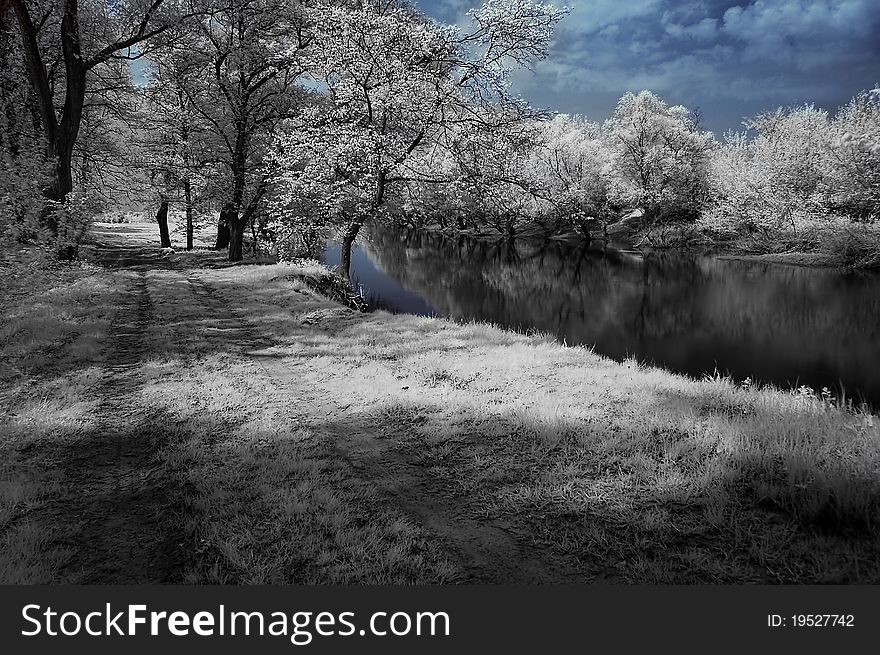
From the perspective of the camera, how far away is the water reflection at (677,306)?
49.7ft

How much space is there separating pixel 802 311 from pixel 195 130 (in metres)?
32.4

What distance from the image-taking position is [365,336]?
39.0 feet

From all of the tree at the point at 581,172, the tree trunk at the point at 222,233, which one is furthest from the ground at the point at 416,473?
the tree at the point at 581,172

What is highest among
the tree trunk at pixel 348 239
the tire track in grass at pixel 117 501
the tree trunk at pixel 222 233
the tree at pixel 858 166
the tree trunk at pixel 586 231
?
the tree at pixel 858 166

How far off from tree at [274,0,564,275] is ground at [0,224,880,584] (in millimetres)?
8412

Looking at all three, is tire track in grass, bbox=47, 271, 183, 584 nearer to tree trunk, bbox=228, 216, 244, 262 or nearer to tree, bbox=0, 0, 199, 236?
tree, bbox=0, 0, 199, 236

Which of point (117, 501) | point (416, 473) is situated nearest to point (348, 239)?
point (416, 473)

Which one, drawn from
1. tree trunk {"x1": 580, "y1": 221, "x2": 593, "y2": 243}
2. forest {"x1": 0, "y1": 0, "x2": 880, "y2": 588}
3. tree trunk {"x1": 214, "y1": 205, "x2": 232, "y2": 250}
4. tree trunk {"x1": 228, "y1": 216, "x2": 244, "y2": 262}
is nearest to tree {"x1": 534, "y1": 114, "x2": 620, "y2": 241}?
tree trunk {"x1": 580, "y1": 221, "x2": 593, "y2": 243}

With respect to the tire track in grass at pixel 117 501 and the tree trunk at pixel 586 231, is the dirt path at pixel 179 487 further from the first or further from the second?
the tree trunk at pixel 586 231

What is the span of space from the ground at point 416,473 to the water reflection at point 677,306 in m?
8.62

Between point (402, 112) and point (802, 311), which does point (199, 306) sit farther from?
point (802, 311)

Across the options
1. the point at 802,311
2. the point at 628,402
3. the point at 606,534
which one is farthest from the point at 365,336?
the point at 802,311

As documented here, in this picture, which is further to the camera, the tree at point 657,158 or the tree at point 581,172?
the tree at point 581,172

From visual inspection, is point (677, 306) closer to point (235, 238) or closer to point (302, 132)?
point (302, 132)
